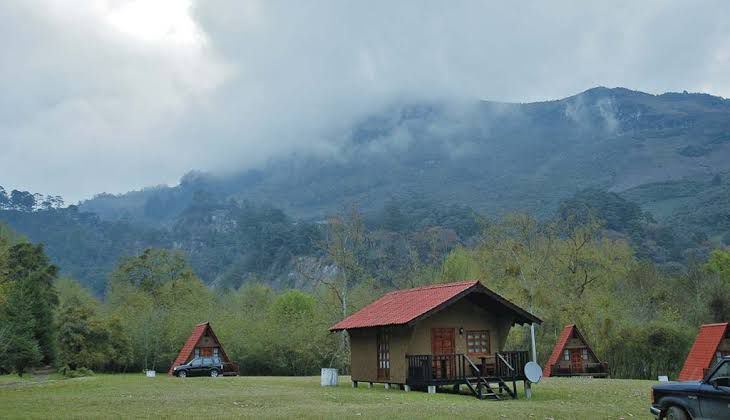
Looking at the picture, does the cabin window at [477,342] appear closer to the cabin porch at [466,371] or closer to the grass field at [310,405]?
the cabin porch at [466,371]

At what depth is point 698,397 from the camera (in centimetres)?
1355

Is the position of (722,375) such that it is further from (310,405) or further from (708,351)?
(708,351)

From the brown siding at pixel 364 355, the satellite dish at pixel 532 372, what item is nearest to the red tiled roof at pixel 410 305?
the brown siding at pixel 364 355

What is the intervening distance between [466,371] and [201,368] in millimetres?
20046

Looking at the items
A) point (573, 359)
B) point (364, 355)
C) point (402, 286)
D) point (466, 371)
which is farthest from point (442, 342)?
point (402, 286)

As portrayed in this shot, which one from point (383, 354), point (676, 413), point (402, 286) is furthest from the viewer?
point (402, 286)

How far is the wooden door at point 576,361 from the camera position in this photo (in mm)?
42281

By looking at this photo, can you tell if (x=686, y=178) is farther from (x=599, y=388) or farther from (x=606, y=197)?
(x=599, y=388)

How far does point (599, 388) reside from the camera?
87.7 ft

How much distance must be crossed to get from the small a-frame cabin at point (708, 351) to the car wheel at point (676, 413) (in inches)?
726

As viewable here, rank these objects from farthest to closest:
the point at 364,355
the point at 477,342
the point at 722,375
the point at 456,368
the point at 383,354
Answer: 1. the point at 364,355
2. the point at 383,354
3. the point at 477,342
4. the point at 456,368
5. the point at 722,375

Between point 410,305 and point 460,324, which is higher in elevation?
point 410,305

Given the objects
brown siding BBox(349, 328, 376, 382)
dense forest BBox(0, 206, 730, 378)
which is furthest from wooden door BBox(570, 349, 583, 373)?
brown siding BBox(349, 328, 376, 382)

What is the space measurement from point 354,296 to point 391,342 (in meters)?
28.9
